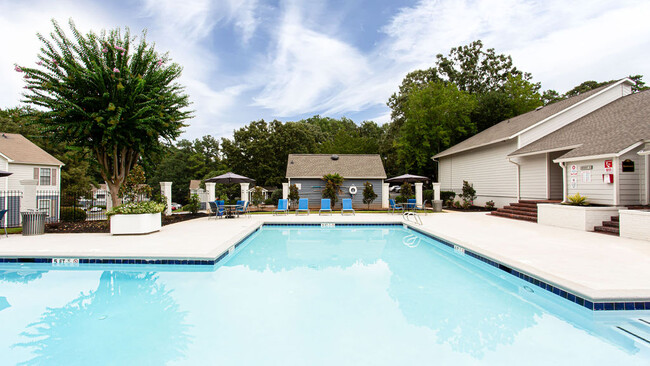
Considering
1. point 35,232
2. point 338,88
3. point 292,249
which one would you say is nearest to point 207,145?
point 338,88

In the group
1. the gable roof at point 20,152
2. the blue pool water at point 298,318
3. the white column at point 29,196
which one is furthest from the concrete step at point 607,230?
the gable roof at point 20,152

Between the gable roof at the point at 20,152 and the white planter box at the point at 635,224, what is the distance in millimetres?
25274

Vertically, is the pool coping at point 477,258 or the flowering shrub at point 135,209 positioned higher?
the flowering shrub at point 135,209

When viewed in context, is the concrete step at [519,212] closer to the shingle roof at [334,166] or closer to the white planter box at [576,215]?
the white planter box at [576,215]

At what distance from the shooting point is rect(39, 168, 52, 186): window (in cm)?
1731

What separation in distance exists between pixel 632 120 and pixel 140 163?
20.6 metres

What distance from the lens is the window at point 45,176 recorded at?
682 inches

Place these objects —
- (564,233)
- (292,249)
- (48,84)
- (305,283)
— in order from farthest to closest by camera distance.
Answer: (48,84) < (564,233) < (292,249) < (305,283)

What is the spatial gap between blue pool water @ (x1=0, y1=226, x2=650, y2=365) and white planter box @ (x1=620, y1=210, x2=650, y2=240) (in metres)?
5.38

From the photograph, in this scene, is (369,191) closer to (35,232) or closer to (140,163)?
(140,163)

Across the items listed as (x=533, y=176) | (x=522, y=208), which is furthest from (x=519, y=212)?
(x=533, y=176)

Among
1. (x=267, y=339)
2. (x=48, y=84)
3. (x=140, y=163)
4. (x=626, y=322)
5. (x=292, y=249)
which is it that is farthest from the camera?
(x=140, y=163)

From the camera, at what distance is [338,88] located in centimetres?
2998

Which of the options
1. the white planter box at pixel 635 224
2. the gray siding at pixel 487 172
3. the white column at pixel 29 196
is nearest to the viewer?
the white planter box at pixel 635 224
